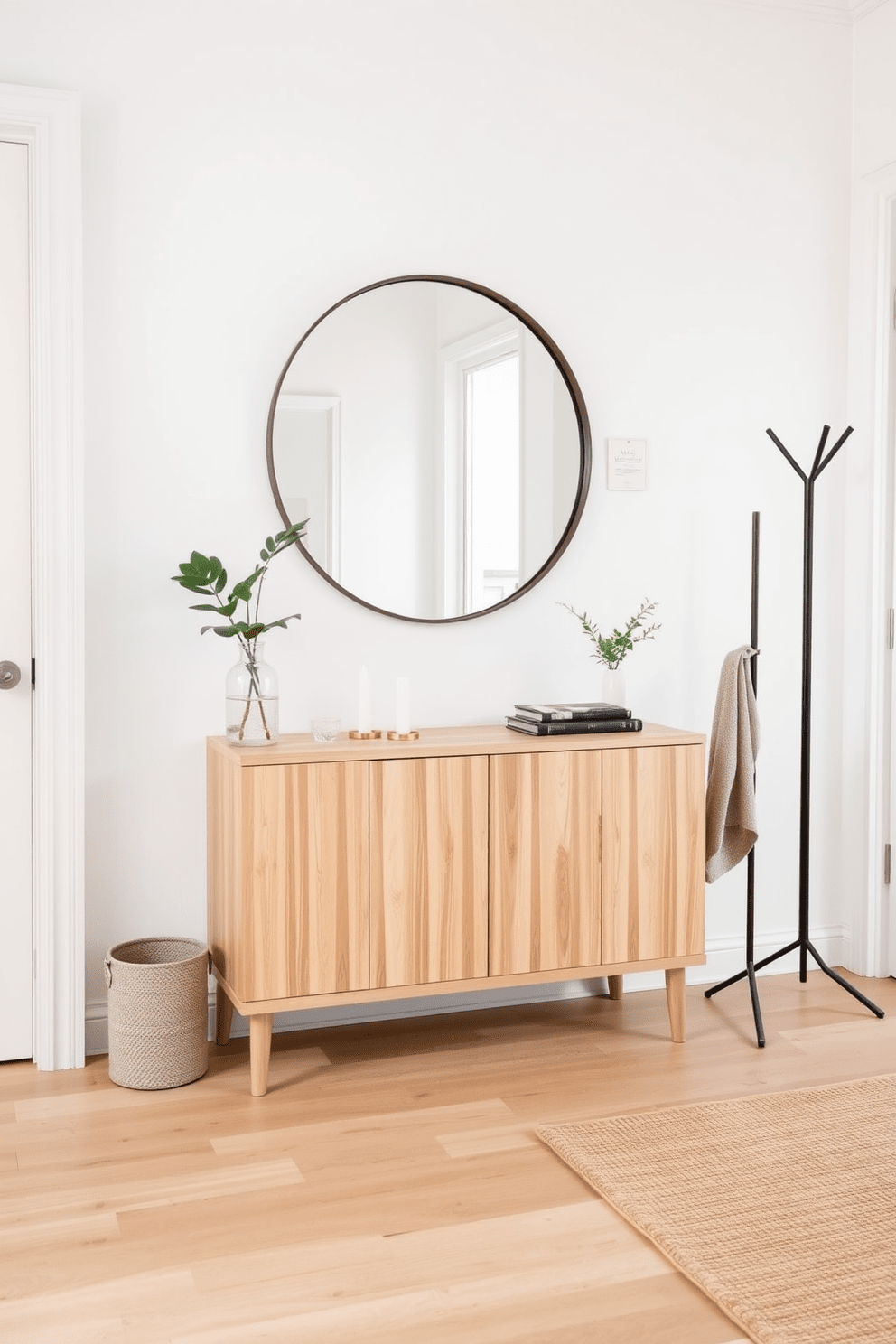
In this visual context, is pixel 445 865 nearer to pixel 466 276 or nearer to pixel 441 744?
pixel 441 744

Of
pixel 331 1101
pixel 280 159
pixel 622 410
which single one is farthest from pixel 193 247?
pixel 331 1101

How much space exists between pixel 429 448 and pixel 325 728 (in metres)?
0.83

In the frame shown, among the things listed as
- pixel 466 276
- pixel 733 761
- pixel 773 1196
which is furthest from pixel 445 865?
pixel 466 276

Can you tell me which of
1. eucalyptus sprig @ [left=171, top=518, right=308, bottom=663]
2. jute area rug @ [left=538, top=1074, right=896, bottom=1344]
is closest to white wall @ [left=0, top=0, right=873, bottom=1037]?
eucalyptus sprig @ [left=171, top=518, right=308, bottom=663]

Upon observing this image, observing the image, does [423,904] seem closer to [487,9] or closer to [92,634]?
[92,634]

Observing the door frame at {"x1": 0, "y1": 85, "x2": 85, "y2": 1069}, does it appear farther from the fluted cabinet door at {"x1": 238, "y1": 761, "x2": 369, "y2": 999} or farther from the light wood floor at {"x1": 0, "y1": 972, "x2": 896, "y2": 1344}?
the fluted cabinet door at {"x1": 238, "y1": 761, "x2": 369, "y2": 999}

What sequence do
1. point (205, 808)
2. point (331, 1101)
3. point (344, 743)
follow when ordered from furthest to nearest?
point (205, 808) < point (344, 743) < point (331, 1101)

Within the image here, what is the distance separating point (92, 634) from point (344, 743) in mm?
667

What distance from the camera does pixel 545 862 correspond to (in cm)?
287

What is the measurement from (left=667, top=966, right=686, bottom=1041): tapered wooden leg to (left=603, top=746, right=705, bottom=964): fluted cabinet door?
5 centimetres

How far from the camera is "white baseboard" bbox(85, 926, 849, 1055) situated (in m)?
3.05

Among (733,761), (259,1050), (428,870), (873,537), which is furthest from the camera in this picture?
(873,537)

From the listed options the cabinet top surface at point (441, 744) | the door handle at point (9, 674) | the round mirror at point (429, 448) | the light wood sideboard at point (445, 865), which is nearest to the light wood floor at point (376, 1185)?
the light wood sideboard at point (445, 865)

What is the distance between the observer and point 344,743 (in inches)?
112
